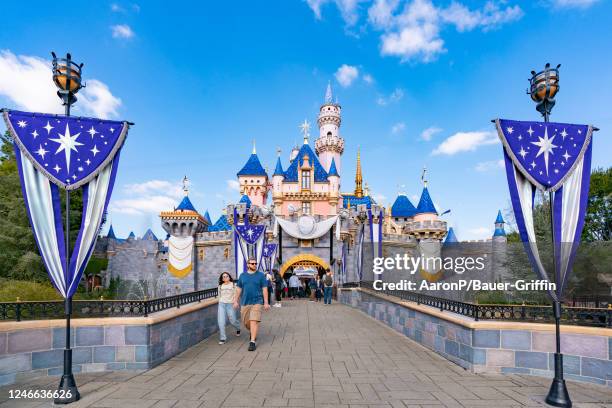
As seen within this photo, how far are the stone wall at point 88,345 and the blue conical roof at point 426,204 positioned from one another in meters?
26.5

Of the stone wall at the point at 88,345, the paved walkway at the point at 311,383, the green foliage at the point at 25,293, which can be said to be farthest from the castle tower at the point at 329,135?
the stone wall at the point at 88,345

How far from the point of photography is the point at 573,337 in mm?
5246

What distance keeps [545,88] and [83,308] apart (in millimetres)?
7682

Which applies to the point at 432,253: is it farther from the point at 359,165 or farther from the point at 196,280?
the point at 359,165

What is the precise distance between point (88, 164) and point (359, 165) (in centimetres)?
5419

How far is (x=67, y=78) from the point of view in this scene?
5121mm

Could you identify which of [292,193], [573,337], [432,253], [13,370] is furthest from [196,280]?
[573,337]

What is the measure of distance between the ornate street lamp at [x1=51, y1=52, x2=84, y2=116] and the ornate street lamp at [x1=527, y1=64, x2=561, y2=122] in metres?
6.60

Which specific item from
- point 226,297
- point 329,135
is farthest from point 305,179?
point 226,297

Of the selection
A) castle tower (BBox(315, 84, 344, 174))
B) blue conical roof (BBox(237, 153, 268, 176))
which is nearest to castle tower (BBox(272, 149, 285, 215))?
blue conical roof (BBox(237, 153, 268, 176))

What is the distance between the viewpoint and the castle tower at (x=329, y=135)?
43.9 meters

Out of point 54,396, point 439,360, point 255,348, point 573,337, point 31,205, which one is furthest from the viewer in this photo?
point 255,348

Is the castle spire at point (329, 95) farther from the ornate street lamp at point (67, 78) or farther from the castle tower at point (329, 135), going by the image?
the ornate street lamp at point (67, 78)

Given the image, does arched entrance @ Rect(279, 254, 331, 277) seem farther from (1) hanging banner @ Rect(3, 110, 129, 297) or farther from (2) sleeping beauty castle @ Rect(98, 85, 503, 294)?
(1) hanging banner @ Rect(3, 110, 129, 297)
